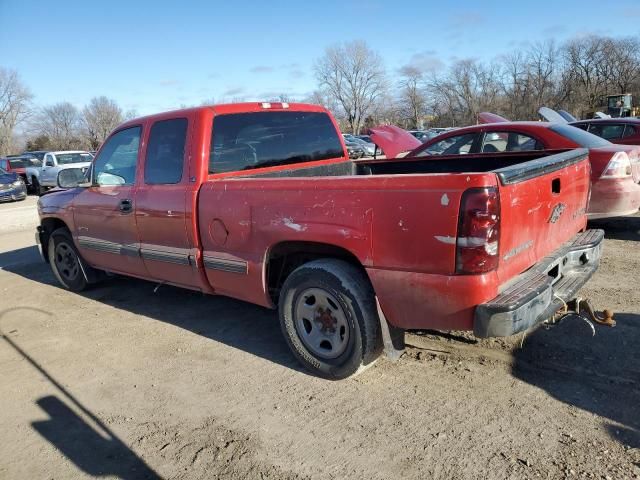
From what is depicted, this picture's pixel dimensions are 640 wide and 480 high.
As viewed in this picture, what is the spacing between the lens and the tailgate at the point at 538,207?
9.48 feet

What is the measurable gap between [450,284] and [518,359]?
124 cm

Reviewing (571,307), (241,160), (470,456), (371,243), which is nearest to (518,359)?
(571,307)

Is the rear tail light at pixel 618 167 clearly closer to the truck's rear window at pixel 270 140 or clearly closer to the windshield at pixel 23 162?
the truck's rear window at pixel 270 140

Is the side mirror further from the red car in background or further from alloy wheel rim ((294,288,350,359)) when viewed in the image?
the red car in background

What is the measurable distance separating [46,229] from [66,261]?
1.91 ft

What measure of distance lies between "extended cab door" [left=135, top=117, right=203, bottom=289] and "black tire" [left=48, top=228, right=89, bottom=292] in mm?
1757

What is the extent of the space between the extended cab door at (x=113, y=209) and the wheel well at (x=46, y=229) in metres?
0.87

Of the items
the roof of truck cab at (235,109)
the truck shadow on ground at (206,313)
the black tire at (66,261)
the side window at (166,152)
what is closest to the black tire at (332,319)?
the truck shadow on ground at (206,313)

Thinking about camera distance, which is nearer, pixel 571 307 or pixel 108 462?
pixel 108 462

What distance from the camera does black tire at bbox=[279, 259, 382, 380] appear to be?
3.35m

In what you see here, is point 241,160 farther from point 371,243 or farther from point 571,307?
point 571,307

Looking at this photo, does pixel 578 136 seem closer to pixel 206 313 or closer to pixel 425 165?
pixel 425 165

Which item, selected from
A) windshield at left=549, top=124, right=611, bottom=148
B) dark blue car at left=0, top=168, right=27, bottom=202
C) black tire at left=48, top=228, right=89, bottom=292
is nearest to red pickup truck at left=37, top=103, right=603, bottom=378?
black tire at left=48, top=228, right=89, bottom=292

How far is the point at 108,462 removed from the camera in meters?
2.91
